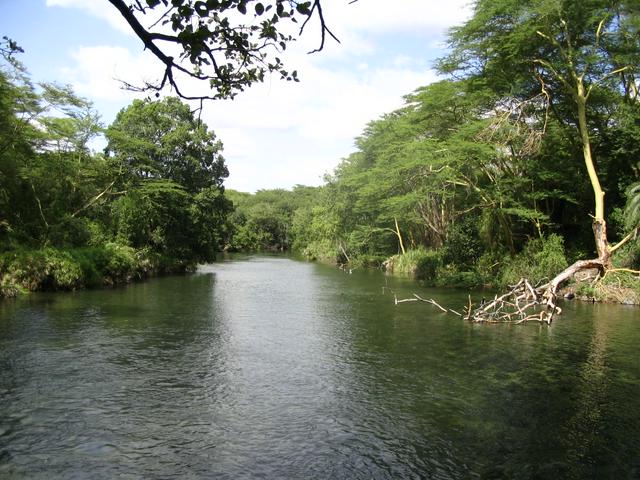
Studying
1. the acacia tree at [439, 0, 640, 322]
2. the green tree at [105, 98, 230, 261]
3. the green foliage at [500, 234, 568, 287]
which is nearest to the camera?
the acacia tree at [439, 0, 640, 322]

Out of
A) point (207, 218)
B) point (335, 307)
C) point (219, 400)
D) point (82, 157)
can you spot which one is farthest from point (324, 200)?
point (219, 400)

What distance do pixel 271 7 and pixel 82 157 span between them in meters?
28.7

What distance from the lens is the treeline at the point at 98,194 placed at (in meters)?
23.6

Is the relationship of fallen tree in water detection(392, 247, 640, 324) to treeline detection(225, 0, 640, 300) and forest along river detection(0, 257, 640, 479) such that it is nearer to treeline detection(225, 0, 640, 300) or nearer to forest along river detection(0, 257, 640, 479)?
forest along river detection(0, 257, 640, 479)

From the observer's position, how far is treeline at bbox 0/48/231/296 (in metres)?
23.6

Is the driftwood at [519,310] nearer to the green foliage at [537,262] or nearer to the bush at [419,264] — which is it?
the green foliage at [537,262]

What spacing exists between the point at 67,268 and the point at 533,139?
21.1 m

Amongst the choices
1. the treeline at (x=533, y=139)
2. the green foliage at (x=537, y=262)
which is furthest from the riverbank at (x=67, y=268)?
the green foliage at (x=537, y=262)

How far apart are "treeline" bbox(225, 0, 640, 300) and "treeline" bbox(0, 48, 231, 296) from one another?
592 inches

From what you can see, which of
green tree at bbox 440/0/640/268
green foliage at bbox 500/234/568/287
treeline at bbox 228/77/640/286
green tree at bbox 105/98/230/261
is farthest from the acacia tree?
green tree at bbox 105/98/230/261

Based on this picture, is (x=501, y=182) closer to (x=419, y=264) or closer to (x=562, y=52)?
(x=562, y=52)

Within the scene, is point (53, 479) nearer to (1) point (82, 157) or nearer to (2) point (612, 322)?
(2) point (612, 322)

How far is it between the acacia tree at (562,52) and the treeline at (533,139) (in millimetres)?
54

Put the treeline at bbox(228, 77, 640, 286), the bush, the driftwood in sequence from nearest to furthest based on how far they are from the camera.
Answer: the driftwood
the treeline at bbox(228, 77, 640, 286)
the bush
